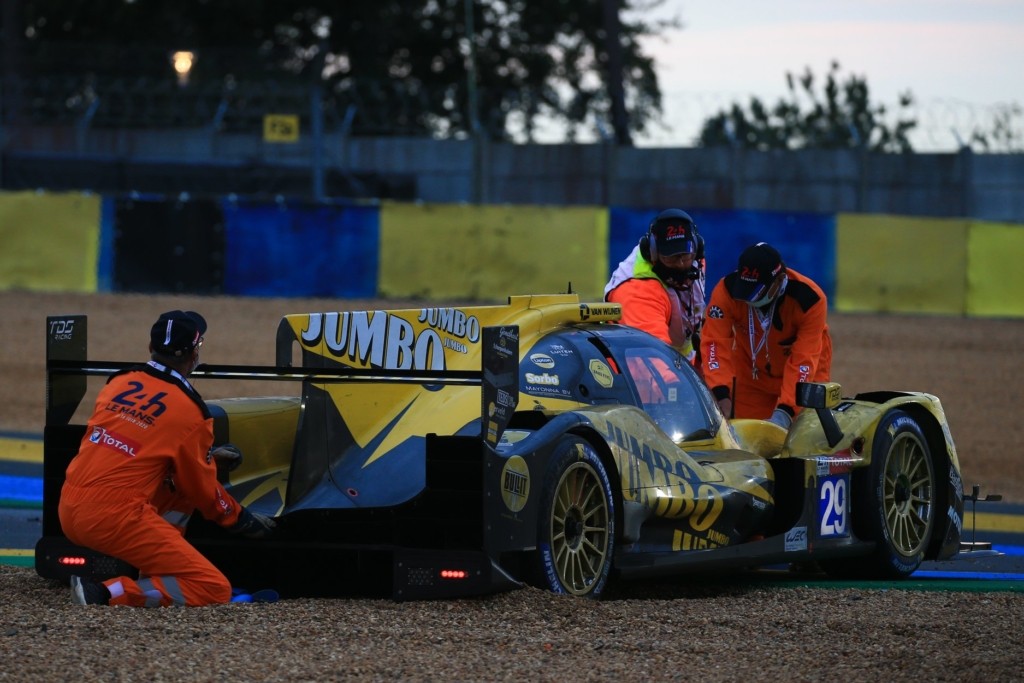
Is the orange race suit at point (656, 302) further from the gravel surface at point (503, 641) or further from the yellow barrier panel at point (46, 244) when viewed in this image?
the yellow barrier panel at point (46, 244)

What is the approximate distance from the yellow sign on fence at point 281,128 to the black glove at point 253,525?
19.3m

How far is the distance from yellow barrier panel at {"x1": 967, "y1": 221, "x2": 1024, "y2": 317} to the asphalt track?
37.8 ft

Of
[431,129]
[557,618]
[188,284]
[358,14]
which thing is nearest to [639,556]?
[557,618]

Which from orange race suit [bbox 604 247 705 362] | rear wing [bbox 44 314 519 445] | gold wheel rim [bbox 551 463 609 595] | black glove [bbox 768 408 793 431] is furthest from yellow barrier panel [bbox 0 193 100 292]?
gold wheel rim [bbox 551 463 609 595]

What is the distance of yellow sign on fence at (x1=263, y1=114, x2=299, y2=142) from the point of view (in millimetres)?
25594

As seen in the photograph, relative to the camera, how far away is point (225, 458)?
22.8 feet

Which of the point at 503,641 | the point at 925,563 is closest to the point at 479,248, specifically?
the point at 925,563

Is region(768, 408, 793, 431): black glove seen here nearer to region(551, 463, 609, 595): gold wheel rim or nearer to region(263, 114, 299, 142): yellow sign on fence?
region(551, 463, 609, 595): gold wheel rim

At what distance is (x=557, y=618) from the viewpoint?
607 centimetres

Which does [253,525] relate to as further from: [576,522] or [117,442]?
[576,522]

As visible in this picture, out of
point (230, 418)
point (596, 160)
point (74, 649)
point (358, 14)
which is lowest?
point (74, 649)

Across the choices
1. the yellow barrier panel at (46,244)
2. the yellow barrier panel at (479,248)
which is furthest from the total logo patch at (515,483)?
the yellow barrier panel at (46,244)

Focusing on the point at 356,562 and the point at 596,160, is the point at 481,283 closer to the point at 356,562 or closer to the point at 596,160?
the point at 596,160

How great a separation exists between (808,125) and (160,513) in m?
21.8
